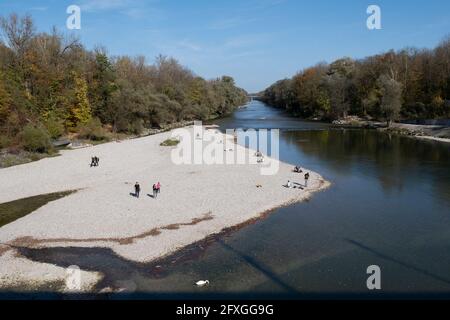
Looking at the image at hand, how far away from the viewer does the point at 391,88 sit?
77250mm

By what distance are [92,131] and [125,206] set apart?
3875cm

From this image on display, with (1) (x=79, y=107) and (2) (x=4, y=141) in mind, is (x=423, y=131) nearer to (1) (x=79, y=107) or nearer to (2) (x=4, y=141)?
(1) (x=79, y=107)

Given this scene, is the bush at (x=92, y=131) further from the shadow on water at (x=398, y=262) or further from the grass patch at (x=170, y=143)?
the shadow on water at (x=398, y=262)

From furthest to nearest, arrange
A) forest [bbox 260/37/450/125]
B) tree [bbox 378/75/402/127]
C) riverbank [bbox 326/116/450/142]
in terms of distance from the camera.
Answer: forest [bbox 260/37/450/125] < tree [bbox 378/75/402/127] < riverbank [bbox 326/116/450/142]

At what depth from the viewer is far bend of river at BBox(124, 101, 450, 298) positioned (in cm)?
1761

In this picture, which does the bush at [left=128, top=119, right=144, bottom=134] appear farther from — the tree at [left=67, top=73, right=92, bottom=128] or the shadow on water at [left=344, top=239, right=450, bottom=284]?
the shadow on water at [left=344, top=239, right=450, bottom=284]

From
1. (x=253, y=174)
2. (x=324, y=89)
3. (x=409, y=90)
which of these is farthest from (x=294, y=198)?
(x=324, y=89)

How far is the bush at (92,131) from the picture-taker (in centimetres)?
6281

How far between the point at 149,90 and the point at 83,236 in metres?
62.3

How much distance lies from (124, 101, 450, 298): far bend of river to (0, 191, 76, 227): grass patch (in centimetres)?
1359

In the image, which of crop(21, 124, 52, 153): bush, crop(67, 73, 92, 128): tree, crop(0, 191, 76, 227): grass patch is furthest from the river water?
crop(67, 73, 92, 128): tree

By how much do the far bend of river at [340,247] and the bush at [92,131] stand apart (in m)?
40.1

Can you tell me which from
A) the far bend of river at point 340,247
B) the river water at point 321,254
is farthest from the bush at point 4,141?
the far bend of river at point 340,247

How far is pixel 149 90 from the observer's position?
8169cm
